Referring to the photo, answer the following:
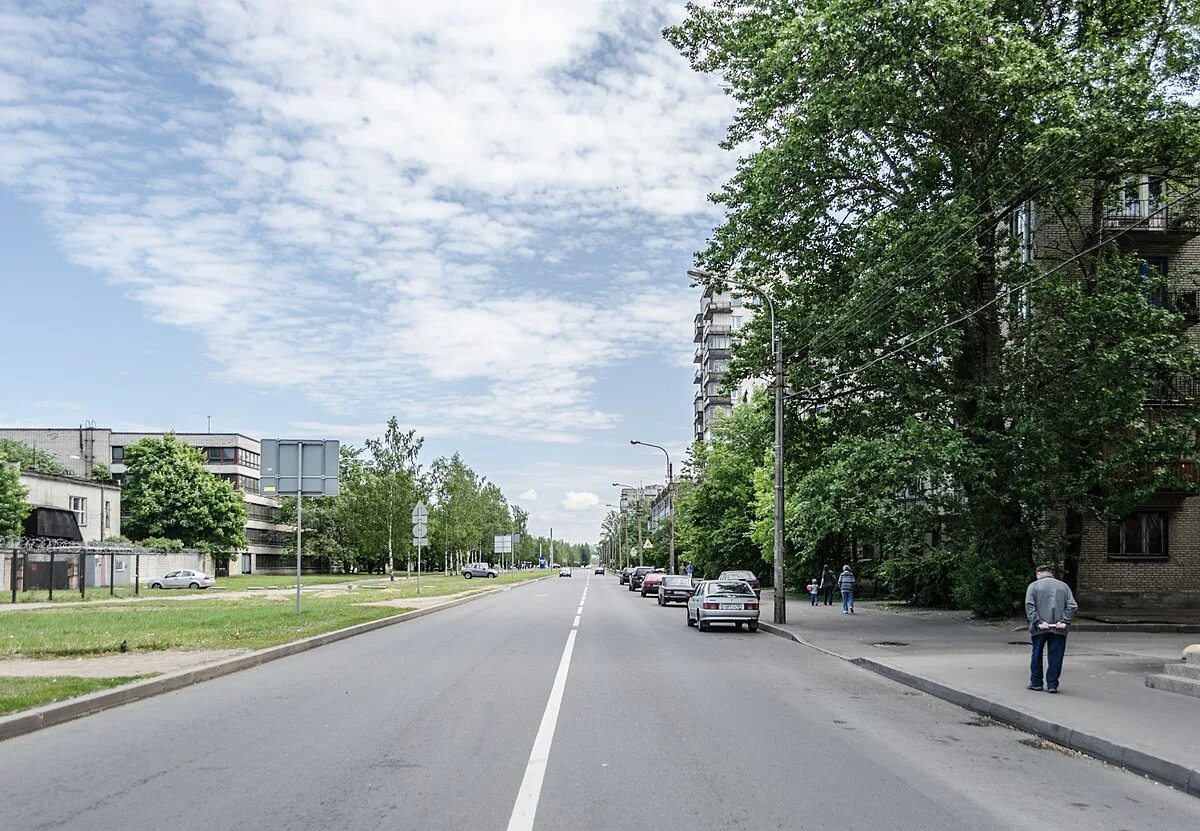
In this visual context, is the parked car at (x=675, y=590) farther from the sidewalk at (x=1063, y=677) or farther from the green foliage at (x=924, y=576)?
the sidewalk at (x=1063, y=677)

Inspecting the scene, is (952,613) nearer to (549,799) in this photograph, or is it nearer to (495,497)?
(549,799)

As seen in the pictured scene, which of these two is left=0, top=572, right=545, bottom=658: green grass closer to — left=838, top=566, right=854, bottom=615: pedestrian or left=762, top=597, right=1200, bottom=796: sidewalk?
left=762, top=597, right=1200, bottom=796: sidewalk

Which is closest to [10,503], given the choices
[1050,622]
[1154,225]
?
[1154,225]

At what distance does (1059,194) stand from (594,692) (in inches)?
714

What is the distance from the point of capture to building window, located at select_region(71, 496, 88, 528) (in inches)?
2559

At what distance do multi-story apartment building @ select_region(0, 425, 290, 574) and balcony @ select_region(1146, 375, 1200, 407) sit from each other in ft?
271

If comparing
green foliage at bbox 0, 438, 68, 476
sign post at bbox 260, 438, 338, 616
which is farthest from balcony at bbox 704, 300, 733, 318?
sign post at bbox 260, 438, 338, 616

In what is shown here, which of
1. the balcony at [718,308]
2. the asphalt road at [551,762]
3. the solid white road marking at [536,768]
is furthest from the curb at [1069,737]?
the balcony at [718,308]

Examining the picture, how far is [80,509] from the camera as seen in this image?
65625mm

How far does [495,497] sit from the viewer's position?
142750 millimetres

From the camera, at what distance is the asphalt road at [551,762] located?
22.0 ft

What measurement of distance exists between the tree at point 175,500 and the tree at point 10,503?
88.1 ft

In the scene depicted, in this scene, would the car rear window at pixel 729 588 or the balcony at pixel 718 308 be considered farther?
the balcony at pixel 718 308

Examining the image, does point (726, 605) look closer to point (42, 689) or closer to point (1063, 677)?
point (1063, 677)
